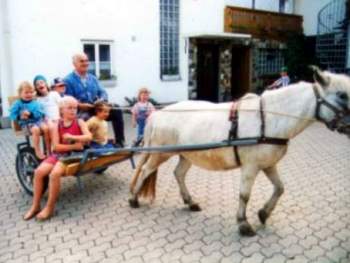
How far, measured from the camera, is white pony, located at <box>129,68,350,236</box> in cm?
379

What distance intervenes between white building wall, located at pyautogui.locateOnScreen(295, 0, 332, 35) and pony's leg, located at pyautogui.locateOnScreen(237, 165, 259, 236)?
59.6ft

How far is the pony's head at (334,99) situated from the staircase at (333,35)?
1570 cm

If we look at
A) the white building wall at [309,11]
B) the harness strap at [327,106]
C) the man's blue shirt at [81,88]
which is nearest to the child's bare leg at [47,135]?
the man's blue shirt at [81,88]

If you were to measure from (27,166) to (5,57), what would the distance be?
7.04m

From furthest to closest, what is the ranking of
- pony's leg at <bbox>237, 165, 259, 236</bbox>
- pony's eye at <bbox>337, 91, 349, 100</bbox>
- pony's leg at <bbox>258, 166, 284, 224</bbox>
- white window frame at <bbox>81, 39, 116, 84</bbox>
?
white window frame at <bbox>81, 39, 116, 84</bbox>, pony's leg at <bbox>258, 166, 284, 224</bbox>, pony's leg at <bbox>237, 165, 259, 236</bbox>, pony's eye at <bbox>337, 91, 349, 100</bbox>

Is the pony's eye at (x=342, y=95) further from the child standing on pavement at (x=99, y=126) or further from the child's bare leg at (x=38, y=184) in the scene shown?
the child's bare leg at (x=38, y=184)

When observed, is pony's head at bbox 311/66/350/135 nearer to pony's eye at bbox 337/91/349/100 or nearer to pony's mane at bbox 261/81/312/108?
pony's eye at bbox 337/91/349/100

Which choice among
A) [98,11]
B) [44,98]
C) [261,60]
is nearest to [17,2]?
[98,11]

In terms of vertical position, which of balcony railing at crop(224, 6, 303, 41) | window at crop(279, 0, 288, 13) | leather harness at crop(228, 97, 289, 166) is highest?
window at crop(279, 0, 288, 13)

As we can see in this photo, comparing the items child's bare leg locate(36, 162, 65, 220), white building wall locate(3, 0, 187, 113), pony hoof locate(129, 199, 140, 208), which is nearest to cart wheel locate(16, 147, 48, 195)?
child's bare leg locate(36, 162, 65, 220)

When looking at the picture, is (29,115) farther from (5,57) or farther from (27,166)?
(5,57)

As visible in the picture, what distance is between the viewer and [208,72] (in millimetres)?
17234

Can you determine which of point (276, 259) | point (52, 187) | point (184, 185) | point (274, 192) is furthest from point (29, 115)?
point (276, 259)

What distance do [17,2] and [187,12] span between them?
261 inches
